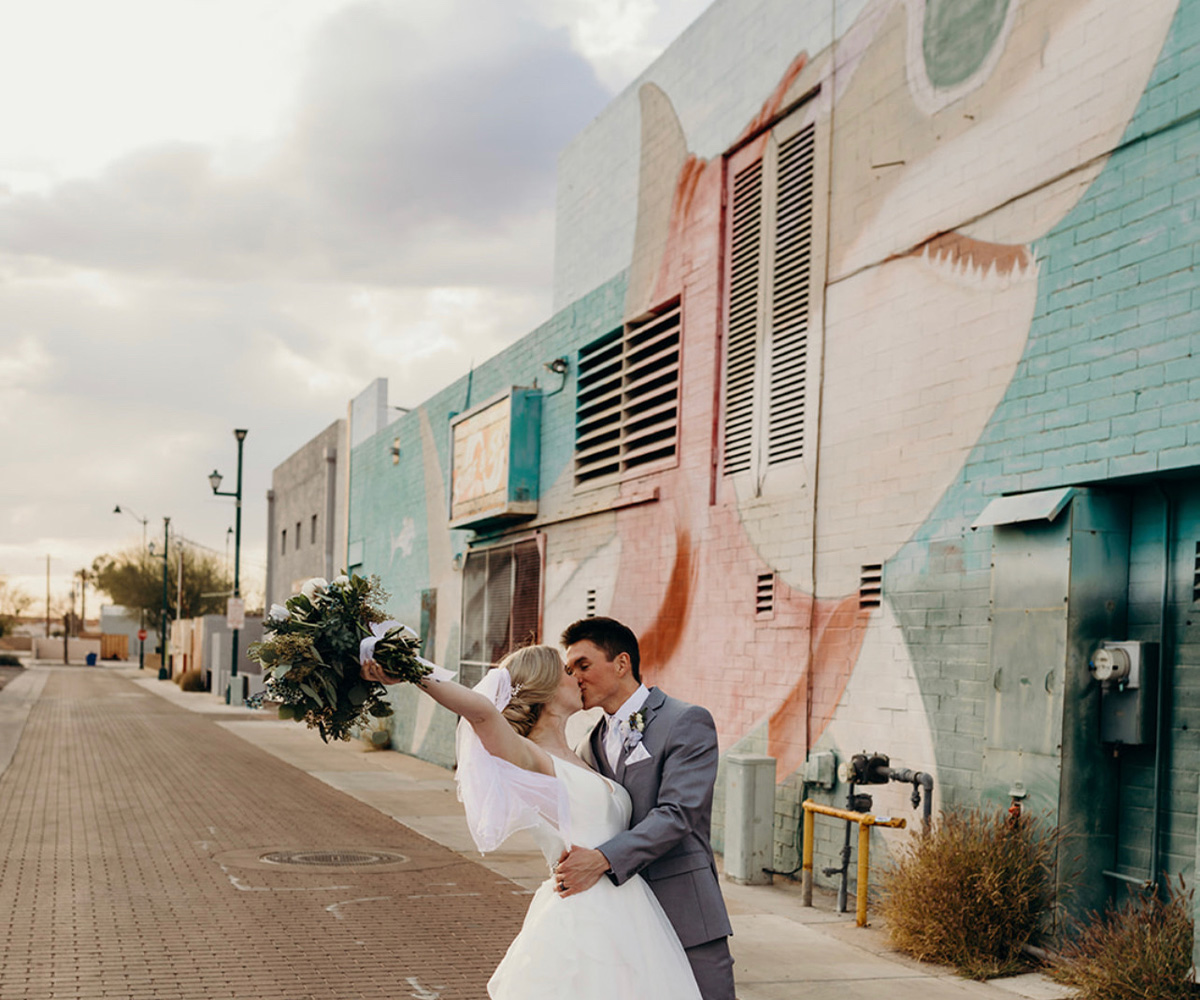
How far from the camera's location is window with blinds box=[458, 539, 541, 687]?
1830 cm

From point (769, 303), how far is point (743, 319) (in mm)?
507

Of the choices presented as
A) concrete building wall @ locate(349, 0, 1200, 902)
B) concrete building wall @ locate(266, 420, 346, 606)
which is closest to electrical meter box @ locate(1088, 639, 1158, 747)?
concrete building wall @ locate(349, 0, 1200, 902)

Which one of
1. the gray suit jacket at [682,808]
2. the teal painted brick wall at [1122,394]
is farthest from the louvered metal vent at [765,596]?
the gray suit jacket at [682,808]

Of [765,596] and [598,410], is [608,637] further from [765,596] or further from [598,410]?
[598,410]

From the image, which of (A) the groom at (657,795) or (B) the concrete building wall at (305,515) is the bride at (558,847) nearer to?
(A) the groom at (657,795)

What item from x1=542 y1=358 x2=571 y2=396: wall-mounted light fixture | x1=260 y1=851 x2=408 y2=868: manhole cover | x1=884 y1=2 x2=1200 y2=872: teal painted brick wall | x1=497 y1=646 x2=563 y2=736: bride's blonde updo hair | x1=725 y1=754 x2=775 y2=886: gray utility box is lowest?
x1=260 y1=851 x2=408 y2=868: manhole cover

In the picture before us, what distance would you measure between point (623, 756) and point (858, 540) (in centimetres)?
649

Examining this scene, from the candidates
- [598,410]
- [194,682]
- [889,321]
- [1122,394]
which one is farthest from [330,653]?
[194,682]

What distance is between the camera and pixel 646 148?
610 inches

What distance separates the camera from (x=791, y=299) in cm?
1191

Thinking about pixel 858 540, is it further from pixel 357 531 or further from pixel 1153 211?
pixel 357 531

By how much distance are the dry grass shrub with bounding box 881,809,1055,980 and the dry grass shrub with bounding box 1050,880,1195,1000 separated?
18.5 inches

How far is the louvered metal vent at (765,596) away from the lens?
38.8ft

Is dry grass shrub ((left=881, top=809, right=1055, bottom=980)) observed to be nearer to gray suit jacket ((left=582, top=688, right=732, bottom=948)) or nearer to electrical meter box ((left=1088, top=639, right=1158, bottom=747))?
electrical meter box ((left=1088, top=639, right=1158, bottom=747))
